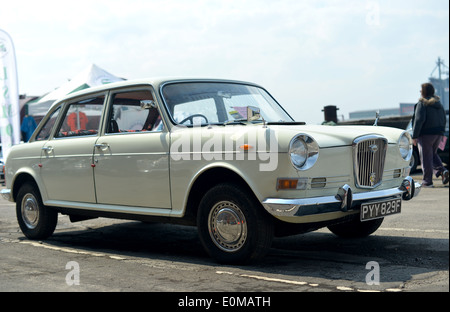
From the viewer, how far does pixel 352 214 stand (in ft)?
15.9

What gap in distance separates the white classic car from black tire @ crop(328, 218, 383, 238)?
12 mm

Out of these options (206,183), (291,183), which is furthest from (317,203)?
(206,183)

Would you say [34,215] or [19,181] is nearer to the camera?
[34,215]

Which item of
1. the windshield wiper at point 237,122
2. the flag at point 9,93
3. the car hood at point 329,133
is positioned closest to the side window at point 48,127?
the windshield wiper at point 237,122

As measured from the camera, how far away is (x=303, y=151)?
4.61m

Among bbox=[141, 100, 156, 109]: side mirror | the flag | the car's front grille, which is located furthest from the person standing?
the flag

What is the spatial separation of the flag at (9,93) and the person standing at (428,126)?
439 inches

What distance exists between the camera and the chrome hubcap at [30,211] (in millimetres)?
6934

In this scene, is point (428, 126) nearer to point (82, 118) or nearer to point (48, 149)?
point (82, 118)

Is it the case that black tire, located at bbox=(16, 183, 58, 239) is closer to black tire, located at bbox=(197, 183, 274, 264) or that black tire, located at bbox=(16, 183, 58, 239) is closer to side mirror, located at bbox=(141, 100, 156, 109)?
side mirror, located at bbox=(141, 100, 156, 109)

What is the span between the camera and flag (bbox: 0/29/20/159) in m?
16.8

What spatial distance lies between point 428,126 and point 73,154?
7219 millimetres

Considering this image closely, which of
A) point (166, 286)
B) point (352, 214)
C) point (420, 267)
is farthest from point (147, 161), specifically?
point (420, 267)

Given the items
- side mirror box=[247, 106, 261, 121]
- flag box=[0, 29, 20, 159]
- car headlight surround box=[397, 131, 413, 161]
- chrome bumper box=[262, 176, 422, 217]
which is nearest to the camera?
chrome bumper box=[262, 176, 422, 217]
